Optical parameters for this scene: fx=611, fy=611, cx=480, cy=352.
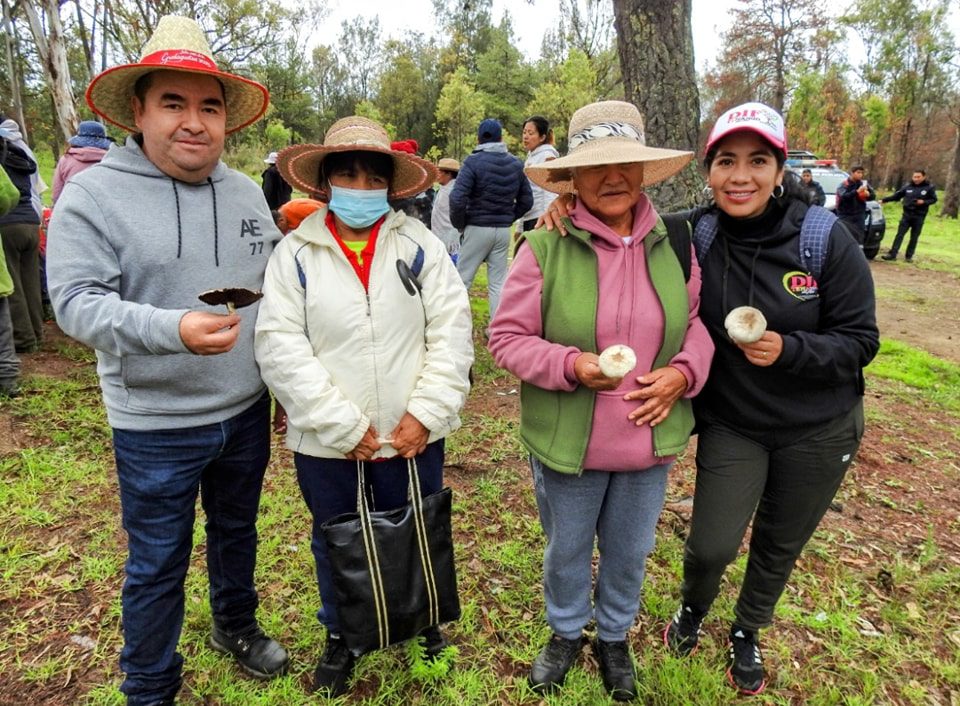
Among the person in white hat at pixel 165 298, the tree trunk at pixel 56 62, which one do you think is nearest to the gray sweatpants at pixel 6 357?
the person in white hat at pixel 165 298

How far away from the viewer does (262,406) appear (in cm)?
224

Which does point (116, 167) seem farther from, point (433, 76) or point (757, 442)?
point (433, 76)

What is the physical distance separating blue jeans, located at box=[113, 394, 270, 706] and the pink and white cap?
186cm

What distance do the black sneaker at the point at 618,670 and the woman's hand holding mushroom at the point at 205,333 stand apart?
6.06 ft

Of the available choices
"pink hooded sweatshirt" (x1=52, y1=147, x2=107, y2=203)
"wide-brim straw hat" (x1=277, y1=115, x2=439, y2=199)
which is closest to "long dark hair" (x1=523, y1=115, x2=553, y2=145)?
"pink hooded sweatshirt" (x1=52, y1=147, x2=107, y2=203)

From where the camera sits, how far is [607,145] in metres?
2.00

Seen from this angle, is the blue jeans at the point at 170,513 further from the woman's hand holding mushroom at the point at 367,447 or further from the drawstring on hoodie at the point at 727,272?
the drawstring on hoodie at the point at 727,272

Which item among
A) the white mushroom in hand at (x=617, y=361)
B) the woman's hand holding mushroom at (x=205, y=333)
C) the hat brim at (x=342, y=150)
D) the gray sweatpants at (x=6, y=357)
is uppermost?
the hat brim at (x=342, y=150)

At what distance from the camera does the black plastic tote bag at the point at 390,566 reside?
204cm

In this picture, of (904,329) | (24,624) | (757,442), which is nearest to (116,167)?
(24,624)

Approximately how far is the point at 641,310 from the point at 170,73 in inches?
64.9

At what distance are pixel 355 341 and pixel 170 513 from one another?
83cm

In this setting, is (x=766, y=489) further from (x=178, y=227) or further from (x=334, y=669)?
(x=178, y=227)

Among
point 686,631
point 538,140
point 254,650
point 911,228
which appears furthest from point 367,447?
point 911,228
